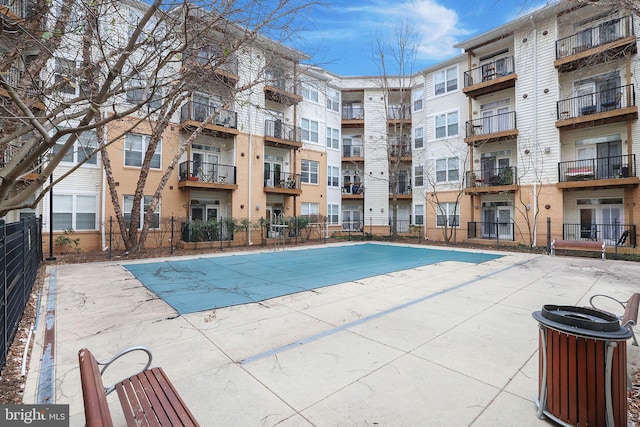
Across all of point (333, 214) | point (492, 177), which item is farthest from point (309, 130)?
point (492, 177)

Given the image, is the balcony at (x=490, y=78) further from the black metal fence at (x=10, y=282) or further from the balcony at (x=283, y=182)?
the black metal fence at (x=10, y=282)

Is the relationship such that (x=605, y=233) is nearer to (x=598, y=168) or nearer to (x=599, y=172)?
(x=599, y=172)

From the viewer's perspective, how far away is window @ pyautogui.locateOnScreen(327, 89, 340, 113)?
24.1m

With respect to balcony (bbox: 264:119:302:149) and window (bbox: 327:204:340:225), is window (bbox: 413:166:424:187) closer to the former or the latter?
window (bbox: 327:204:340:225)

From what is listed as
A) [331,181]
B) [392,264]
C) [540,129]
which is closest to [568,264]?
[392,264]

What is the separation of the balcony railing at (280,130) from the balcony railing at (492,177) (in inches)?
464

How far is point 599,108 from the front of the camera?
1501 cm

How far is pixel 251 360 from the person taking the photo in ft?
11.7

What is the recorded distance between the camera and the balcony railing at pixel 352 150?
86.7 feet

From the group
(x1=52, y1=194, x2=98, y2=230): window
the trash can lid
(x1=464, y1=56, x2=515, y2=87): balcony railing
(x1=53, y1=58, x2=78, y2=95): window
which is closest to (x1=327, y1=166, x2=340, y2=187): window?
(x1=464, y1=56, x2=515, y2=87): balcony railing

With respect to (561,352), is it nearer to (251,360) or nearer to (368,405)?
(368,405)

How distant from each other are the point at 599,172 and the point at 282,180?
1753cm

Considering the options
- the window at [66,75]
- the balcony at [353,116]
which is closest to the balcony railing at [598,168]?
the balcony at [353,116]

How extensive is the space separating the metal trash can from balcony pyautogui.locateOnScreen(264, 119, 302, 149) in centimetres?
1828
